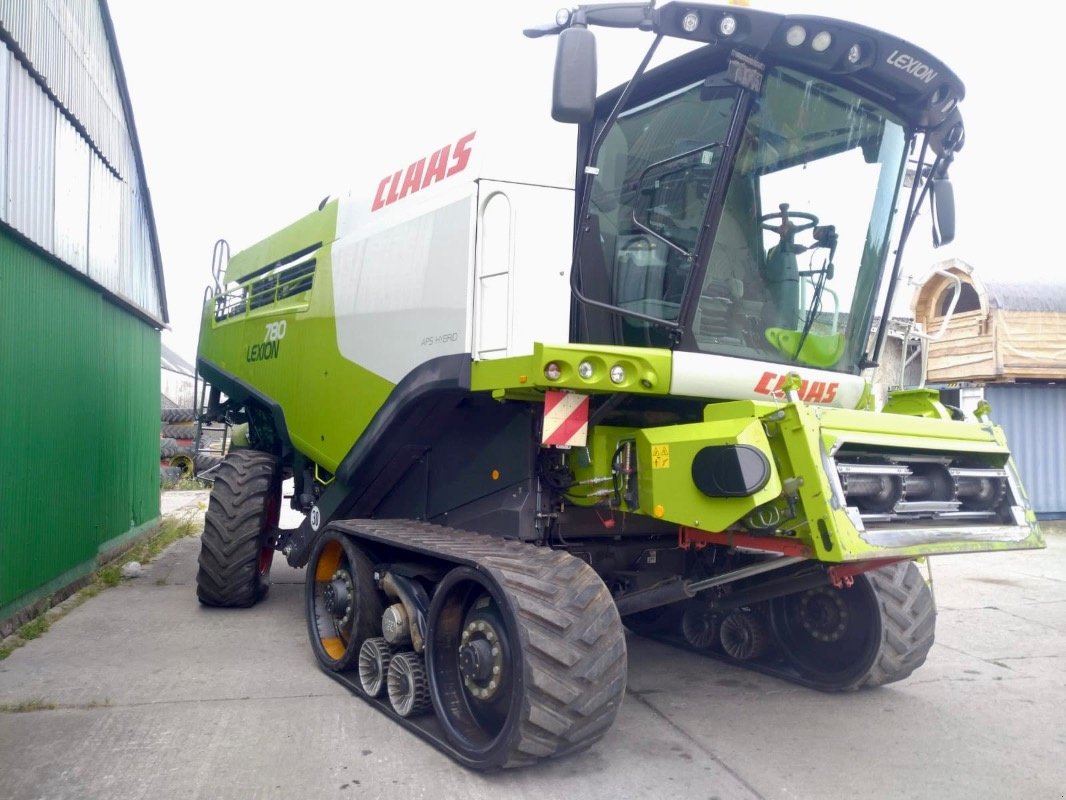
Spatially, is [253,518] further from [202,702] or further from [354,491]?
[202,702]

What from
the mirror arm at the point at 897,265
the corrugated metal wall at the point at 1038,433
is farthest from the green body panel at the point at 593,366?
the corrugated metal wall at the point at 1038,433

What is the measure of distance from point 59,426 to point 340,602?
3497 millimetres

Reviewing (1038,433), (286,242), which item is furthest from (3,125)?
(1038,433)

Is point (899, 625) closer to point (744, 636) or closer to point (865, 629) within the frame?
point (865, 629)

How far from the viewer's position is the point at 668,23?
389 centimetres

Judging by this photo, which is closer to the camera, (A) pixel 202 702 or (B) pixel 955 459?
(B) pixel 955 459

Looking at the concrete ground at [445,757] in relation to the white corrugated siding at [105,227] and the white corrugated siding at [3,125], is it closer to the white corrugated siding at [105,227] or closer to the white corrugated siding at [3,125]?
the white corrugated siding at [3,125]

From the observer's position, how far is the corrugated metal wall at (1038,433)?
14.2 meters

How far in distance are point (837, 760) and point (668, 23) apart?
129 inches

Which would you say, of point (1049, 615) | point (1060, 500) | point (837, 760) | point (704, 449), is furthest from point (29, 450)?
point (1060, 500)

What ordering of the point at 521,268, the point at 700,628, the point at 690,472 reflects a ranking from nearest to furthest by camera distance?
the point at 690,472 < the point at 521,268 < the point at 700,628

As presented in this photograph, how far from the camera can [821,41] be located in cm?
401

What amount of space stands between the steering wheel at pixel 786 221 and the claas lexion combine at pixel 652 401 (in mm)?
15

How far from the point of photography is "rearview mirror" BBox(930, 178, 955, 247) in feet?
16.1
